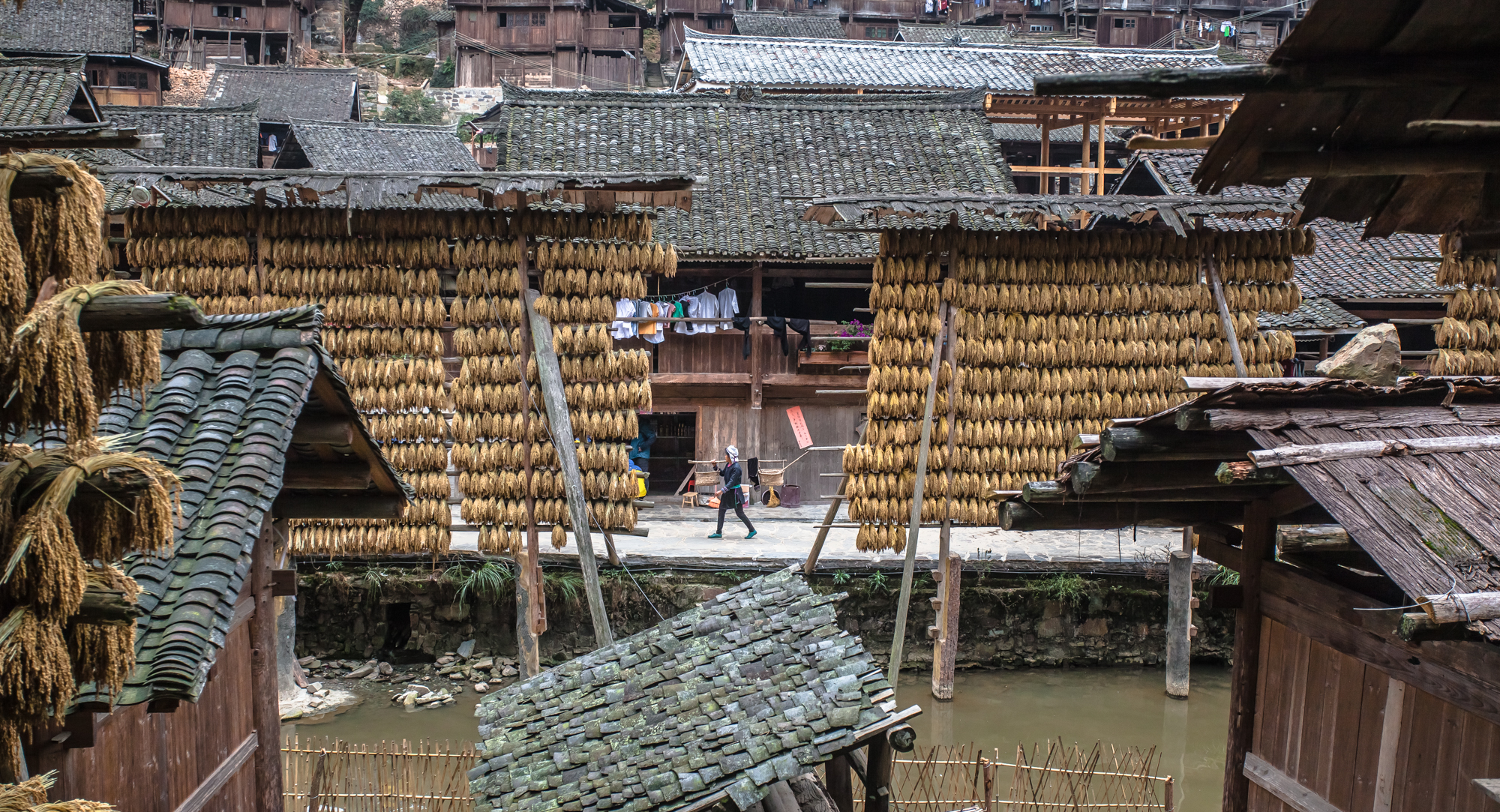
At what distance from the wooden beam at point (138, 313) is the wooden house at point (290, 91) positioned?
29.8 metres

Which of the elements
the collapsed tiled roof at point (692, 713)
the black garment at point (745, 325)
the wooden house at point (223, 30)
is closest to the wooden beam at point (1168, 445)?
the collapsed tiled roof at point (692, 713)

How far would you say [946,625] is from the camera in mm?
12109

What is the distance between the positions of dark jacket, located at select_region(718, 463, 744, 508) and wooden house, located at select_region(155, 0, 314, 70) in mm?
27545

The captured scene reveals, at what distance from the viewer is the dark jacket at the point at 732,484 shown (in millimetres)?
15422

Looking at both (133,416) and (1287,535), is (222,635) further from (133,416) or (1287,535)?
(1287,535)

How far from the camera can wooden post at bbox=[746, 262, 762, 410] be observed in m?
16.4

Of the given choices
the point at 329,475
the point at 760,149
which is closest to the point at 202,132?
the point at 760,149

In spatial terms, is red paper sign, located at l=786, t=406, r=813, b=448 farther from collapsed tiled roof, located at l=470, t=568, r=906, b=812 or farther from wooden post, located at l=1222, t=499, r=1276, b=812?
wooden post, located at l=1222, t=499, r=1276, b=812

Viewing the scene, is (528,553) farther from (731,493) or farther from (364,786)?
(731,493)

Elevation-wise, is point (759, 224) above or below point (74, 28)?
below

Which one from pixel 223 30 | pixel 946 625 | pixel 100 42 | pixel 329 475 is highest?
pixel 223 30

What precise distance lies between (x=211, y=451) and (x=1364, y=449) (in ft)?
15.3

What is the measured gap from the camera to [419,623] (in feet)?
47.8

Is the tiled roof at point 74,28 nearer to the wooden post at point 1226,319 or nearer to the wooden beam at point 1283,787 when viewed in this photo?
the wooden post at point 1226,319
